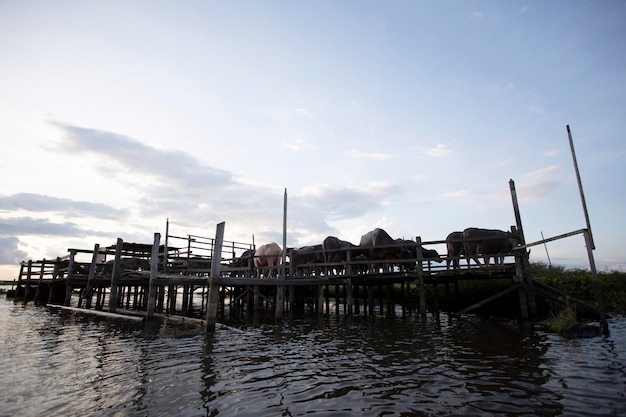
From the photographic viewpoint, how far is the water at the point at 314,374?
5379mm

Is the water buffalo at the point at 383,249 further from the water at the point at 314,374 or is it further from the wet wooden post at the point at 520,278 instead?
the water at the point at 314,374

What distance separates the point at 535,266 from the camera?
2391 centimetres

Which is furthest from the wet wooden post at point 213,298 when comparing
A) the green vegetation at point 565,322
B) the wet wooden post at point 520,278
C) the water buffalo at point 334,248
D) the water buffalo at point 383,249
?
the wet wooden post at point 520,278

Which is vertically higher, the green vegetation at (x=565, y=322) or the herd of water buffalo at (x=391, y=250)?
the herd of water buffalo at (x=391, y=250)

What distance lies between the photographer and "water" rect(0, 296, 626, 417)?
5.38 metres

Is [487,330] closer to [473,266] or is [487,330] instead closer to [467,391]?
[473,266]

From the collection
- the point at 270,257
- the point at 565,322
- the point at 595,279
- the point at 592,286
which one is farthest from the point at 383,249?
the point at 595,279

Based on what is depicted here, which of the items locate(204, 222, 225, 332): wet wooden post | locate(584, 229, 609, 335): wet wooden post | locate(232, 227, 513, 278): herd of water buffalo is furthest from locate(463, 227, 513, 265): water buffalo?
locate(204, 222, 225, 332): wet wooden post

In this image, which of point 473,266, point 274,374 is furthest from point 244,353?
point 473,266

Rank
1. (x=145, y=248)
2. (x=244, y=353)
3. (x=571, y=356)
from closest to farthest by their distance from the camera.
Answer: (x=571, y=356) < (x=244, y=353) < (x=145, y=248)

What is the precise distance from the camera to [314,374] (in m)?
7.27

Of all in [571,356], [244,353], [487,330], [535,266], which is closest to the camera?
[571,356]

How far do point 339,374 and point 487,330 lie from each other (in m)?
7.78

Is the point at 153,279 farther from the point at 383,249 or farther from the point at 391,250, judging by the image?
the point at 391,250
